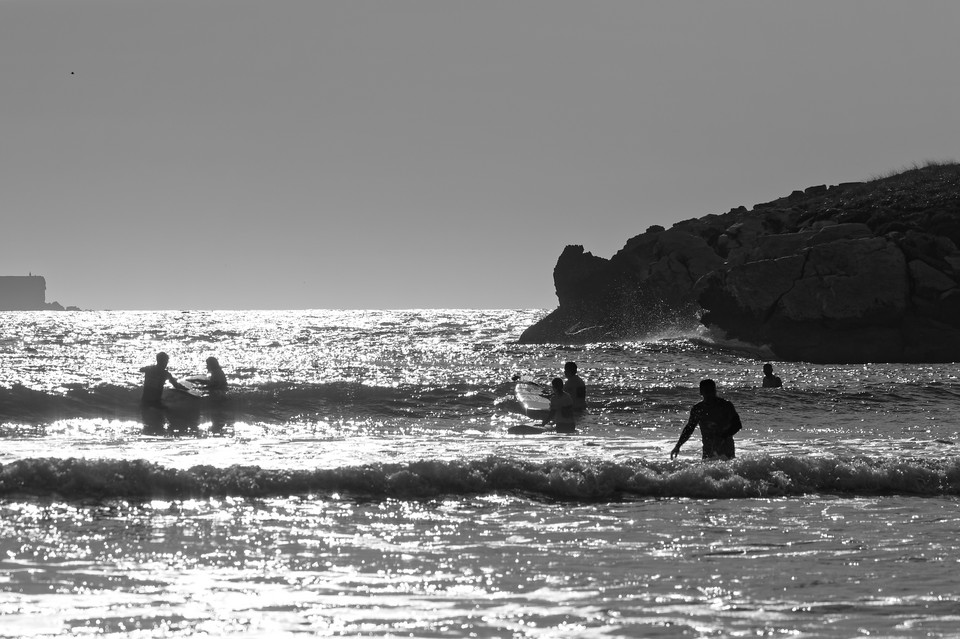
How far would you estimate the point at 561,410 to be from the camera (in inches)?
725

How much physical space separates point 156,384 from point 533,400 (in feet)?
27.4

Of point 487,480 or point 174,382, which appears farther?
point 174,382

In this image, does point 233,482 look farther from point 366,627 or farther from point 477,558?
point 366,627

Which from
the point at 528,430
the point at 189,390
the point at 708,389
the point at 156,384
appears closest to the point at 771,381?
the point at 528,430

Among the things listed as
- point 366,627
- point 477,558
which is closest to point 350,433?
point 477,558

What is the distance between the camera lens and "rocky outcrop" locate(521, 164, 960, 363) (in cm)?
3491

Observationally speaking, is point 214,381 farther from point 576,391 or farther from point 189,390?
point 576,391

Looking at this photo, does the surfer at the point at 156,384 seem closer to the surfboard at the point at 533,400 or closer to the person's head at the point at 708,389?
the surfboard at the point at 533,400

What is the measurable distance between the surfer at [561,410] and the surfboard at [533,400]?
1.02 meters

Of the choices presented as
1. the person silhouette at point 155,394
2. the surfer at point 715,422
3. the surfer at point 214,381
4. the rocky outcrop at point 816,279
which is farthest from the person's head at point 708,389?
the rocky outcrop at point 816,279

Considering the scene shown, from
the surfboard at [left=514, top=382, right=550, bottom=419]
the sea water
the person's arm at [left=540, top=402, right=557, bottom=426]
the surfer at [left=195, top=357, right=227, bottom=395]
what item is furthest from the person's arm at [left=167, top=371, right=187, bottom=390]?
the person's arm at [left=540, top=402, right=557, bottom=426]

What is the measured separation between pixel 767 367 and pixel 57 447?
17.2 metres

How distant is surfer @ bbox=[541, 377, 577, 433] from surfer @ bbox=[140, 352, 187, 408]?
8.19 m

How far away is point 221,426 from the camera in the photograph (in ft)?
65.5
